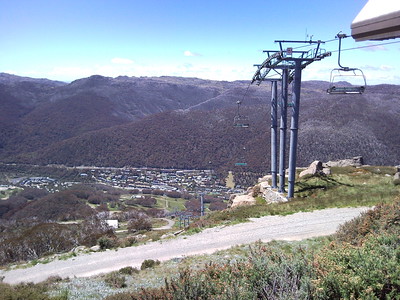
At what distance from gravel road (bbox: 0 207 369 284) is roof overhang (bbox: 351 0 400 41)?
31.4 ft

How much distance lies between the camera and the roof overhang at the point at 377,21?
5.94 feet

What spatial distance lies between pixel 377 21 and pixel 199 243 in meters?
10.8

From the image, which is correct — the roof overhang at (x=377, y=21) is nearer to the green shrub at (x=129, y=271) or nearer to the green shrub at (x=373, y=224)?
the green shrub at (x=373, y=224)

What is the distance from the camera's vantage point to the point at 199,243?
1191 centimetres

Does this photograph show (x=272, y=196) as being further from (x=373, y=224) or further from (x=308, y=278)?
(x=308, y=278)

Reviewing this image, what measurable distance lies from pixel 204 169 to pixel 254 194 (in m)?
105

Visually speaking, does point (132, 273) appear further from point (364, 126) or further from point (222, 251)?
point (364, 126)

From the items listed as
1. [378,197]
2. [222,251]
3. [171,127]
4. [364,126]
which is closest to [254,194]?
Answer: [378,197]

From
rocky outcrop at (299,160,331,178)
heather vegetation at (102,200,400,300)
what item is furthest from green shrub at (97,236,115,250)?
rocky outcrop at (299,160,331,178)

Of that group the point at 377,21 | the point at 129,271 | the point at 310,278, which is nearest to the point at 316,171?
the point at 129,271

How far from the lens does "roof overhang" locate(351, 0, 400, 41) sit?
181cm

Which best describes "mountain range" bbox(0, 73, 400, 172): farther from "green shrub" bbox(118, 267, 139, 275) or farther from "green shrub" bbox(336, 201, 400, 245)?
"green shrub" bbox(336, 201, 400, 245)

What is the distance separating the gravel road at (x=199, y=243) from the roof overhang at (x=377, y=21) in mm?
9570

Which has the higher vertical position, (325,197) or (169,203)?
(325,197)
